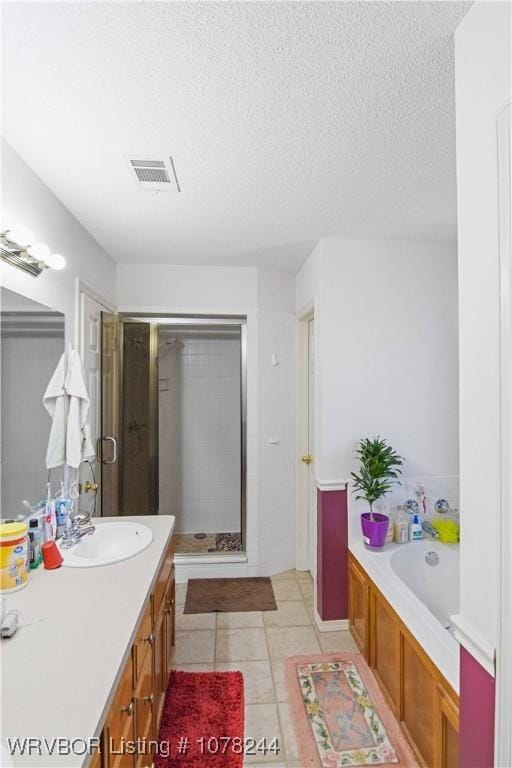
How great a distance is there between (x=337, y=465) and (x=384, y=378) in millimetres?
626

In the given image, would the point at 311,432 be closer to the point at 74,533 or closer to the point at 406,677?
the point at 406,677

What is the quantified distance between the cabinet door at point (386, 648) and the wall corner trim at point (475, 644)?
909 mm

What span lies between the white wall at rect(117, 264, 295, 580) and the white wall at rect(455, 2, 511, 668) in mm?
2154

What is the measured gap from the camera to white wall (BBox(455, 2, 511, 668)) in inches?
35.9

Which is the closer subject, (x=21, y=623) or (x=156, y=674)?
(x=21, y=623)

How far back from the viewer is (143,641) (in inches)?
53.9

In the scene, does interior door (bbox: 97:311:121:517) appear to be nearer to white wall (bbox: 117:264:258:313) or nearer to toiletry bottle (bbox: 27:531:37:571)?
white wall (bbox: 117:264:258:313)

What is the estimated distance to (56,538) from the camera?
69.7 inches

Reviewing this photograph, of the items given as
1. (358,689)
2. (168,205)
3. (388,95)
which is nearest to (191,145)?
(168,205)

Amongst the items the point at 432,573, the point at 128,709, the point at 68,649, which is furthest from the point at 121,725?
the point at 432,573

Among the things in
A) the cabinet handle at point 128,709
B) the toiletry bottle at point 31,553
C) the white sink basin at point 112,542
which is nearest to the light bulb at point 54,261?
the toiletry bottle at point 31,553

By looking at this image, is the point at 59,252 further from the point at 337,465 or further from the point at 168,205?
the point at 337,465

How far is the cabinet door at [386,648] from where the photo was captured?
182 centimetres

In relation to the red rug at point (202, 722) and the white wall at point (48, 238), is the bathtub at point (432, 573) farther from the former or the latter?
the white wall at point (48, 238)
